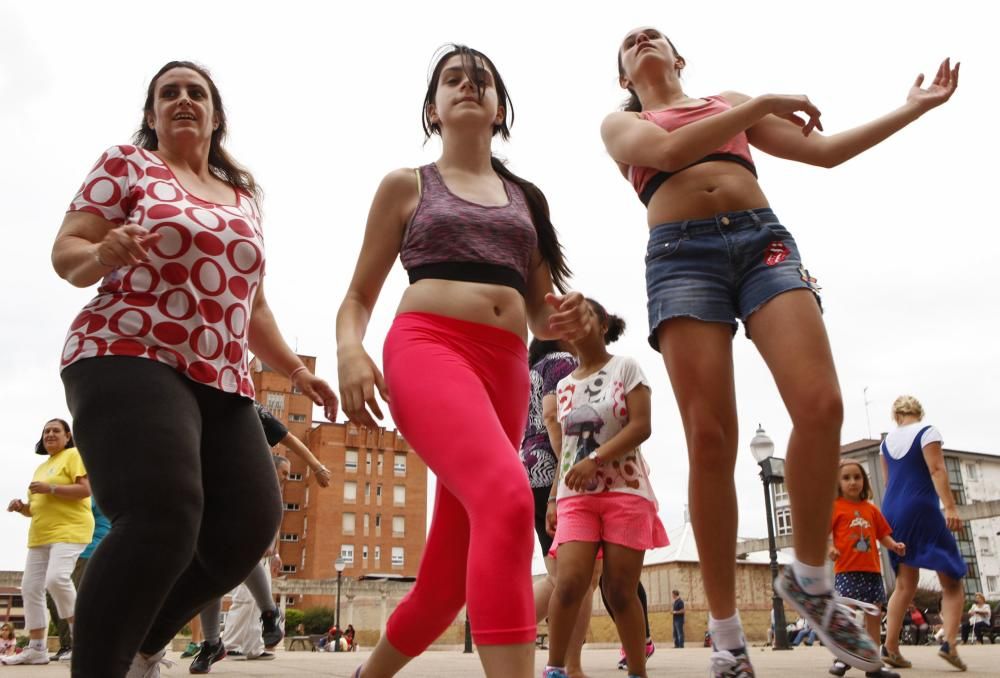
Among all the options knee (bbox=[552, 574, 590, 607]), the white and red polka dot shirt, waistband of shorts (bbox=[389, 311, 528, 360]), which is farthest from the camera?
knee (bbox=[552, 574, 590, 607])

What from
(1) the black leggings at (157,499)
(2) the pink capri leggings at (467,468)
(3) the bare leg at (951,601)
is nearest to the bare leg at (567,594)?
(2) the pink capri leggings at (467,468)

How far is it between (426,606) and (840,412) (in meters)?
1.49

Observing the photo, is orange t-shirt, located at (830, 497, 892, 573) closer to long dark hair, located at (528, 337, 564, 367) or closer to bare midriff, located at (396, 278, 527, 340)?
long dark hair, located at (528, 337, 564, 367)

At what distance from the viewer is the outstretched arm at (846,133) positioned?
3148 millimetres

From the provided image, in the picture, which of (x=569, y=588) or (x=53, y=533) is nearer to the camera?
(x=569, y=588)

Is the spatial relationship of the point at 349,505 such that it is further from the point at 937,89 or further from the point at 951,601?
the point at 937,89

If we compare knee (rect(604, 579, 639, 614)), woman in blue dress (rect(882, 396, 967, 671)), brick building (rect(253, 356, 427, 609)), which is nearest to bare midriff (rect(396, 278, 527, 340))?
knee (rect(604, 579, 639, 614))

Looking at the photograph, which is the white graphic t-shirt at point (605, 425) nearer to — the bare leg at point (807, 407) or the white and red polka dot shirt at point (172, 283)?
the bare leg at point (807, 407)

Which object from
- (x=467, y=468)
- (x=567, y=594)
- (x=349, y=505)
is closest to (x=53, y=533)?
(x=567, y=594)

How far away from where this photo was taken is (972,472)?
82.0 m

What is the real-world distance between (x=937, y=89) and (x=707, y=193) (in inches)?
39.4

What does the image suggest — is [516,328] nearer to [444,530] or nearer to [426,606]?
[444,530]

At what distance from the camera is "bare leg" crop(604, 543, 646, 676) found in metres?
4.32

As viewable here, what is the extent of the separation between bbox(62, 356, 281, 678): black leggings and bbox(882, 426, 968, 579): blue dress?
5.25m
